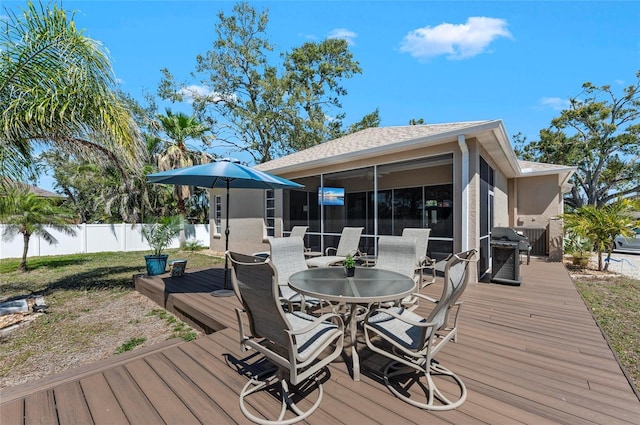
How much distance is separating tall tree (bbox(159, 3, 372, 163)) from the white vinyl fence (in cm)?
915

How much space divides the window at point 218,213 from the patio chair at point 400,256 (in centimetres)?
1111

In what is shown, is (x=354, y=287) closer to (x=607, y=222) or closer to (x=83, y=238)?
(x=607, y=222)

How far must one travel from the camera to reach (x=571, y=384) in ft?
7.85

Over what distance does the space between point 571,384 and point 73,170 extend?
2445cm

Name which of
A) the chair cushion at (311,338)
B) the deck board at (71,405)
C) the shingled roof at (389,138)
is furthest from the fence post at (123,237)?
the chair cushion at (311,338)

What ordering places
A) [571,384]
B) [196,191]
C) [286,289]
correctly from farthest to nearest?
[196,191] < [286,289] < [571,384]

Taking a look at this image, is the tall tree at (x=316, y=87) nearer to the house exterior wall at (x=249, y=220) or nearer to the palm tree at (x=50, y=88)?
the house exterior wall at (x=249, y=220)

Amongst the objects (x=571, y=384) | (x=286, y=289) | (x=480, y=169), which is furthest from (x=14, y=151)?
(x=480, y=169)

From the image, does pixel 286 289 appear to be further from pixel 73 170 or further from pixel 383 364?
pixel 73 170

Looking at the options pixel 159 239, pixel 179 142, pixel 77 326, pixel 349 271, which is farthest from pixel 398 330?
pixel 179 142

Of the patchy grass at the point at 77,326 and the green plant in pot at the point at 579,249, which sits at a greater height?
the green plant in pot at the point at 579,249

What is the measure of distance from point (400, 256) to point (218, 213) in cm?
1166

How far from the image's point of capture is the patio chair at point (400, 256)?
4023 millimetres

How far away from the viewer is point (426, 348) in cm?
221
